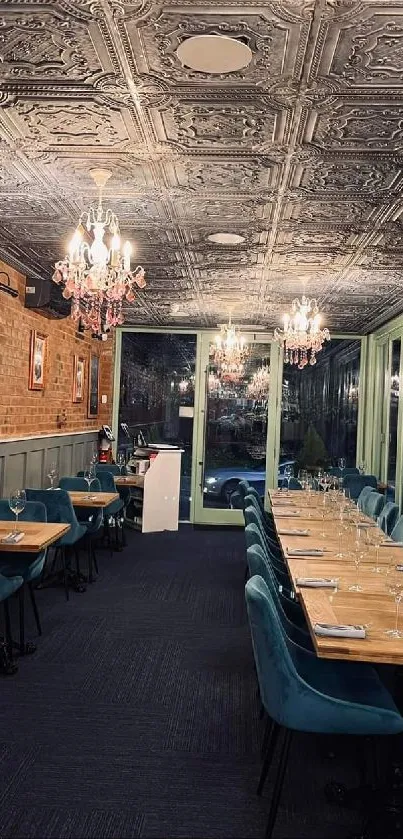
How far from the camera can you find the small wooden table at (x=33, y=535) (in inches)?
175

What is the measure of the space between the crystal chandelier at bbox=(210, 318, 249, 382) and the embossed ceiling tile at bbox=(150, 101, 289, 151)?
18.6 feet

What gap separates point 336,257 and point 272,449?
566 cm

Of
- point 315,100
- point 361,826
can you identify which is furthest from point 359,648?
point 315,100

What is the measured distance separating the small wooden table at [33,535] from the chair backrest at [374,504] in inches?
129

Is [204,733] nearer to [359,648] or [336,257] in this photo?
[359,648]

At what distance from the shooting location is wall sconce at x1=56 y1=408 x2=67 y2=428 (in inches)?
347

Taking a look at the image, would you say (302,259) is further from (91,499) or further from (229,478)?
(229,478)

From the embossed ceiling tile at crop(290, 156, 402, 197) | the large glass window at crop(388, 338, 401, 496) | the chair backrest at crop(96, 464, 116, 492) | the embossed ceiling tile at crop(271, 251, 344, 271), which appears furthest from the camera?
the large glass window at crop(388, 338, 401, 496)

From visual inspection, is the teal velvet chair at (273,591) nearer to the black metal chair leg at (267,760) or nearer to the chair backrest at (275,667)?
the black metal chair leg at (267,760)

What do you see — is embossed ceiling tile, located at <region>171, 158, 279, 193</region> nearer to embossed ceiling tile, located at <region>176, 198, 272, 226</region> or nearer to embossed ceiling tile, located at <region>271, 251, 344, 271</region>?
embossed ceiling tile, located at <region>176, 198, 272, 226</region>

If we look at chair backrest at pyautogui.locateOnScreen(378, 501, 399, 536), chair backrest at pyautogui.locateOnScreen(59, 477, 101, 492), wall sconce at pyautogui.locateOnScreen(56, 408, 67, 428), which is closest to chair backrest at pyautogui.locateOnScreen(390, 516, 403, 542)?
chair backrest at pyautogui.locateOnScreen(378, 501, 399, 536)

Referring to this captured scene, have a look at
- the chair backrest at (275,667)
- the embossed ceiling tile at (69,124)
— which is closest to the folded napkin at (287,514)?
the chair backrest at (275,667)

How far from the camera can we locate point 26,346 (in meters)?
7.47

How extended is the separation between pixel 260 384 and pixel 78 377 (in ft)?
10.3
